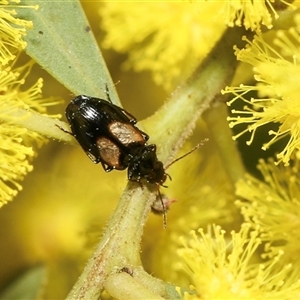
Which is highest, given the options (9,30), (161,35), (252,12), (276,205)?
(161,35)

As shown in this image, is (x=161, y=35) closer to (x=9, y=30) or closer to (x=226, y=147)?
(x=226, y=147)

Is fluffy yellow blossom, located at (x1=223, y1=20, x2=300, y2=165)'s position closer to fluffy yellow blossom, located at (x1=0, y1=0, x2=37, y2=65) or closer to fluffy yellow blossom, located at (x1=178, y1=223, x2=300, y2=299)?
fluffy yellow blossom, located at (x1=178, y1=223, x2=300, y2=299)

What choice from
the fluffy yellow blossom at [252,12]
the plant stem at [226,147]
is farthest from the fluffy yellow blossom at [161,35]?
the fluffy yellow blossom at [252,12]

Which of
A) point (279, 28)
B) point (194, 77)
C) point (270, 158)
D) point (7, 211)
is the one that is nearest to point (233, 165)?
point (270, 158)

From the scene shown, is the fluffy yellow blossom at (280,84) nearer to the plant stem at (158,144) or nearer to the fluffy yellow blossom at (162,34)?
the plant stem at (158,144)

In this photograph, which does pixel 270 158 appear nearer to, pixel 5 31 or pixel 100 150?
pixel 100 150

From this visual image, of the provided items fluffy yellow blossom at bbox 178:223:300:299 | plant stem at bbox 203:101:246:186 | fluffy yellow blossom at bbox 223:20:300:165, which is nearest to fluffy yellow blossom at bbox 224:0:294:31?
fluffy yellow blossom at bbox 223:20:300:165

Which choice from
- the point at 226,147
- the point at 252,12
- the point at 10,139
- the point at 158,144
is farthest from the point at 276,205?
the point at 10,139
